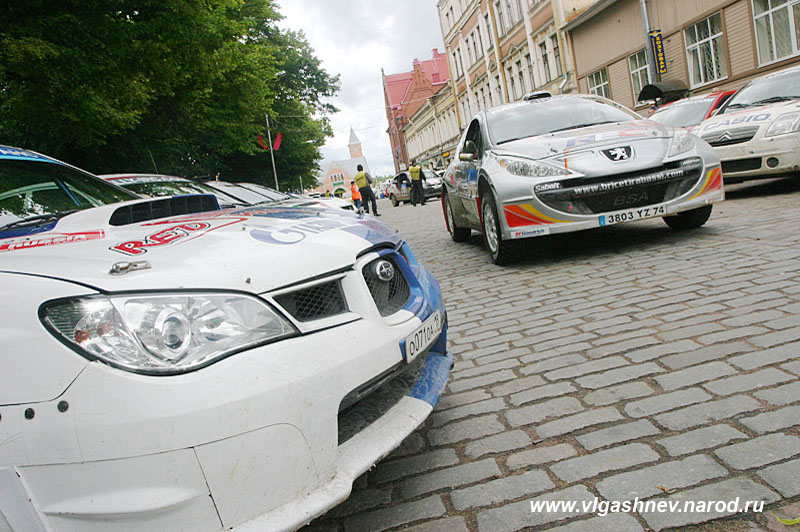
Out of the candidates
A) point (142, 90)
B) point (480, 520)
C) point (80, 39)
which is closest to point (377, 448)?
point (480, 520)

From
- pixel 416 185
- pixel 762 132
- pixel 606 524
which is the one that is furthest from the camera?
pixel 416 185

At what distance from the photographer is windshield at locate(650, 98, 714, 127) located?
9.95m

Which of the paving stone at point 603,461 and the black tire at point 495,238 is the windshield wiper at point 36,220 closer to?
the paving stone at point 603,461

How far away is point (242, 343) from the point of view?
1626 mm

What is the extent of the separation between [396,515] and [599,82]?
Result: 27.1 m

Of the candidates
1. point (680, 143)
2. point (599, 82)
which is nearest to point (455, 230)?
point (680, 143)

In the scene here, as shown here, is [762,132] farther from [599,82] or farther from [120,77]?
[599,82]

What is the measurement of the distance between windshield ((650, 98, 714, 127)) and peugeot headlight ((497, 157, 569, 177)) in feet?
17.6

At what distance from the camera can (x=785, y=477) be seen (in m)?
1.82

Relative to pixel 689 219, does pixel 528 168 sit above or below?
above

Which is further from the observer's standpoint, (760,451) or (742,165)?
(742,165)

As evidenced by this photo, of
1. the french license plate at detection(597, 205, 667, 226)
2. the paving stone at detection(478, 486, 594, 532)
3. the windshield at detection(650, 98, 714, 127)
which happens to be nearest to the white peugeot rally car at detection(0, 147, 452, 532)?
the paving stone at detection(478, 486, 594, 532)

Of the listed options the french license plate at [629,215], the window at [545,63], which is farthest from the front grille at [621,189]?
the window at [545,63]

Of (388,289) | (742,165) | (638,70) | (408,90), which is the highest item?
(408,90)
